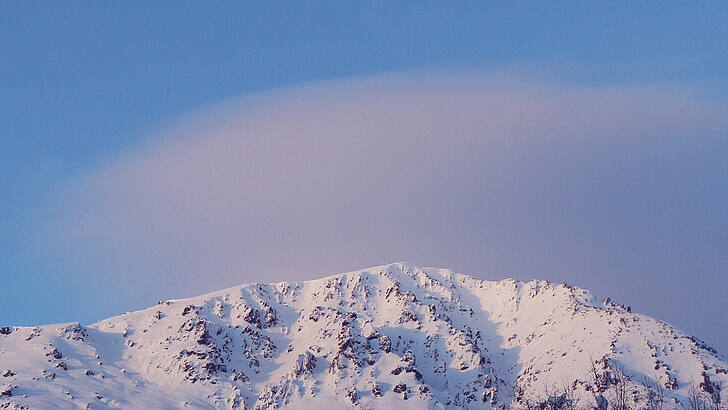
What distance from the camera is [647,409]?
A: 193m

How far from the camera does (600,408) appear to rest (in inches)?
5935

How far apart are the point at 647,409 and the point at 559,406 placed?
29.5m

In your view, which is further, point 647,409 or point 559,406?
point 647,409

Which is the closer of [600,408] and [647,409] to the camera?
[600,408]

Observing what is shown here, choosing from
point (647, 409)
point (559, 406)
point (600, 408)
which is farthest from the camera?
point (647, 409)

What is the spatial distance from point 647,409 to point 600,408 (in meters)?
50.0

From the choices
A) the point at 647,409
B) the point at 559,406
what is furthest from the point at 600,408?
A: the point at 647,409

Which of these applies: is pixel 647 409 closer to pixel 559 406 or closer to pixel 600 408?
pixel 559 406

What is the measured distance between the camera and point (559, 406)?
178m

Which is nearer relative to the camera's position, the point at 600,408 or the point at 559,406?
the point at 600,408

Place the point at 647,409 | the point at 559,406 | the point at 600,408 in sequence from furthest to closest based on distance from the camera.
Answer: the point at 647,409 < the point at 559,406 < the point at 600,408

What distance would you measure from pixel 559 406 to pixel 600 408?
92.4 ft
